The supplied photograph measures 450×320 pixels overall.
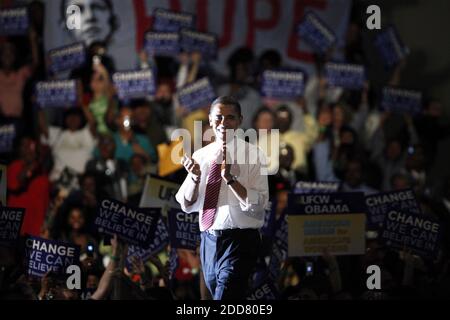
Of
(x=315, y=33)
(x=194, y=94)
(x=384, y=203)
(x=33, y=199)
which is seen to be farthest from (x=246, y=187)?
(x=315, y=33)

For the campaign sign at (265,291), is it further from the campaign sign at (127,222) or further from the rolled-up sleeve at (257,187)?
the rolled-up sleeve at (257,187)

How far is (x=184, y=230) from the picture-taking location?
9.78 m

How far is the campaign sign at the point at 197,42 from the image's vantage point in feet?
45.4

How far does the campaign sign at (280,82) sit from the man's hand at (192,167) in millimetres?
5754

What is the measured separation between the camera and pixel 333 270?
32.9 feet

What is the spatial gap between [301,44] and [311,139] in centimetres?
147

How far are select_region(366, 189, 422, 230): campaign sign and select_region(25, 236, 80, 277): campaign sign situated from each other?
8.84 ft

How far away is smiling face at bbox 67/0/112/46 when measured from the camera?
1416 cm

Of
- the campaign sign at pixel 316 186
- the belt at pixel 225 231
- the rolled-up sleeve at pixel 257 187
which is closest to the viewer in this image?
the rolled-up sleeve at pixel 257 187

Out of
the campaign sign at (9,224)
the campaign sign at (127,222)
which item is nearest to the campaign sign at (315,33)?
the campaign sign at (127,222)

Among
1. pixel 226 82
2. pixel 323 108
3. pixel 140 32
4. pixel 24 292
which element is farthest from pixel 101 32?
pixel 24 292

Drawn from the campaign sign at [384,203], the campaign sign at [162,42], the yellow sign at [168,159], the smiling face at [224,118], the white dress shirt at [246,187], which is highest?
the campaign sign at [162,42]
